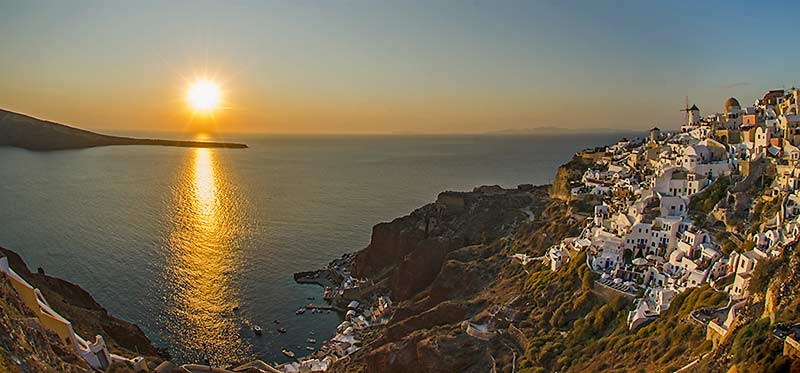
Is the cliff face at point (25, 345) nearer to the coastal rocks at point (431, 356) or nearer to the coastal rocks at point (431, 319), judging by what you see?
the coastal rocks at point (431, 356)

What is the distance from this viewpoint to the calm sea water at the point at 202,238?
56.7 metres

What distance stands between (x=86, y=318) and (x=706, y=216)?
5022 cm

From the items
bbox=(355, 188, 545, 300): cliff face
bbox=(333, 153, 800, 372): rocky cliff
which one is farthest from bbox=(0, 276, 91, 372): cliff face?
bbox=(355, 188, 545, 300): cliff face

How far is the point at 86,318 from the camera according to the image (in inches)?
1576

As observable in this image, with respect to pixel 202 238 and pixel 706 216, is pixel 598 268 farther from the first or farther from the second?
pixel 202 238

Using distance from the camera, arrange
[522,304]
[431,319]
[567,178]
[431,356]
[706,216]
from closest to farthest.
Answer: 1. [431,356]
2. [706,216]
3. [522,304]
4. [431,319]
5. [567,178]

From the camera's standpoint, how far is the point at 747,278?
2820 centimetres

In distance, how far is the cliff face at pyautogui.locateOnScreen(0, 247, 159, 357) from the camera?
37.7 metres

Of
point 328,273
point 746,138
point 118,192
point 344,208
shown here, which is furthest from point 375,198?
point 746,138

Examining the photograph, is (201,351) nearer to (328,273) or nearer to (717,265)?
(328,273)

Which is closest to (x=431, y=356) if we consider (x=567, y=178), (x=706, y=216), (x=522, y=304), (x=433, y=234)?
(x=522, y=304)

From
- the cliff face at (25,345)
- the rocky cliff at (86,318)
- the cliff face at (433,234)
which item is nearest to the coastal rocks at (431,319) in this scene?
the cliff face at (433,234)

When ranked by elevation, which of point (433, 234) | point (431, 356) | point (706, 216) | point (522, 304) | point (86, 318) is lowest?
point (431, 356)

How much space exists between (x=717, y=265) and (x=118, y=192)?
136235 millimetres
